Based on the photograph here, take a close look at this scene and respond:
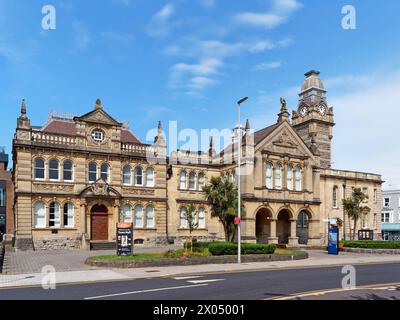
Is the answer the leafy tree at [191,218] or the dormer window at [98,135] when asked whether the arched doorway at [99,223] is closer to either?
the dormer window at [98,135]

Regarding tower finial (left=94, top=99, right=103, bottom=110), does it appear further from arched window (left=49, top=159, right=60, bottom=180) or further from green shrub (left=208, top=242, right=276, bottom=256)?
green shrub (left=208, top=242, right=276, bottom=256)

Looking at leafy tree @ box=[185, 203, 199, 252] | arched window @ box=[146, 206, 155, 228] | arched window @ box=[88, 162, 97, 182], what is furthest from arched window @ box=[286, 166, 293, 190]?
arched window @ box=[88, 162, 97, 182]

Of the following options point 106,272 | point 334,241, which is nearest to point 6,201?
point 106,272

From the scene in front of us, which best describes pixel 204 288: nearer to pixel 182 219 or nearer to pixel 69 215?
pixel 69 215

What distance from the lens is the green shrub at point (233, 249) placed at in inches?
1028

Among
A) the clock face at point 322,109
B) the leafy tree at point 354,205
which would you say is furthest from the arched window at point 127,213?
the clock face at point 322,109

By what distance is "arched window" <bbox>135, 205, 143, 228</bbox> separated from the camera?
129 ft

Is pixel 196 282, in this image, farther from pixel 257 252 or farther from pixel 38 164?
pixel 38 164

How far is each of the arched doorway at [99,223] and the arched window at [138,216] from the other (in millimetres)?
3183

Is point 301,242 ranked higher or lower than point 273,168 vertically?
lower

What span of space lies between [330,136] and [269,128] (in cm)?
2538

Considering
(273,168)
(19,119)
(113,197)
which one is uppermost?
(19,119)

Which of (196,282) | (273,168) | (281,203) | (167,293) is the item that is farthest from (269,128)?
(167,293)

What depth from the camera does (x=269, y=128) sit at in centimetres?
4538
